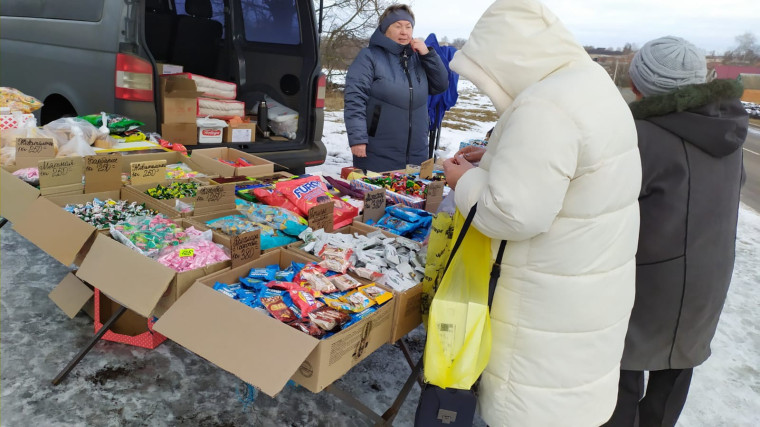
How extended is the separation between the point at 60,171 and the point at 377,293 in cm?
168

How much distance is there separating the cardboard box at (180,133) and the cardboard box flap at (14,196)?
1210 mm

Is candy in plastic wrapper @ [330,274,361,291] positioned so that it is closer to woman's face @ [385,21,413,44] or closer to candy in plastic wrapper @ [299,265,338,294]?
candy in plastic wrapper @ [299,265,338,294]

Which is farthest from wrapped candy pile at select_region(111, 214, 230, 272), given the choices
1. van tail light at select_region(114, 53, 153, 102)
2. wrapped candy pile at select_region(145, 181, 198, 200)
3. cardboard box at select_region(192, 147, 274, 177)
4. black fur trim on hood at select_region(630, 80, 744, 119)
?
black fur trim on hood at select_region(630, 80, 744, 119)

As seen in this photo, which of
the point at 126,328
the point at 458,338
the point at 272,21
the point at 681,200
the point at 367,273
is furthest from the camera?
the point at 272,21

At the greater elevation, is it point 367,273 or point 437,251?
point 437,251

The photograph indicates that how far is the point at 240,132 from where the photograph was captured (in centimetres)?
410

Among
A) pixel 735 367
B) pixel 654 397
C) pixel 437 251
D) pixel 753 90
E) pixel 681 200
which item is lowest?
pixel 735 367

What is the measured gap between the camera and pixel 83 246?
2074 mm

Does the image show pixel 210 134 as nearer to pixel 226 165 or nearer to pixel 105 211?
pixel 226 165

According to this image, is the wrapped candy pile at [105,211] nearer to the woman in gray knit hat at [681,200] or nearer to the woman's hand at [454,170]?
the woman's hand at [454,170]

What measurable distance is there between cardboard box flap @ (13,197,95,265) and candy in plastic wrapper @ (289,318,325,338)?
979 mm

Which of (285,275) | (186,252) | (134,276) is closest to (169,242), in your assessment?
(186,252)

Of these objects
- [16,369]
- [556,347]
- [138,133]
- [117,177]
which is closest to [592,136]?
[556,347]

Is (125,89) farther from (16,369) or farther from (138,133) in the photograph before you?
(16,369)
